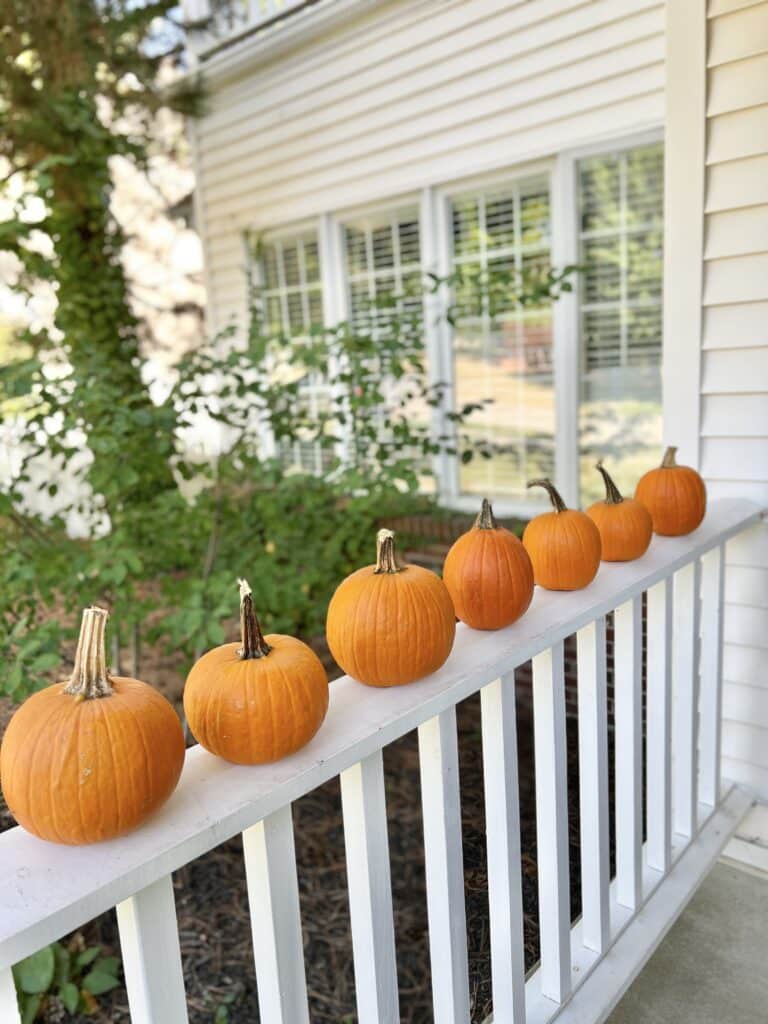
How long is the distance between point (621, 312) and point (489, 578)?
2809mm

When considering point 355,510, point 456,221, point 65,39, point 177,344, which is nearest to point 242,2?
point 65,39

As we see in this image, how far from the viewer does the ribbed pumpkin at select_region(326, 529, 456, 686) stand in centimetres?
104

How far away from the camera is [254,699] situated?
2.84ft

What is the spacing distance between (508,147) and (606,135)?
0.53 metres

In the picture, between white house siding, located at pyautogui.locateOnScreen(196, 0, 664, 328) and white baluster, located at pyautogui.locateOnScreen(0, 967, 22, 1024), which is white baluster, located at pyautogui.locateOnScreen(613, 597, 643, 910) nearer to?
white baluster, located at pyautogui.locateOnScreen(0, 967, 22, 1024)

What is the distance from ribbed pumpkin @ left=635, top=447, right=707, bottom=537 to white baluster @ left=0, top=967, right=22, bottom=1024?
1.42 meters

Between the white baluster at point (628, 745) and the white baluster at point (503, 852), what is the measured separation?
0.39m

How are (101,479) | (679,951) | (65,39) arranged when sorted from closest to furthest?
(679,951)
(101,479)
(65,39)

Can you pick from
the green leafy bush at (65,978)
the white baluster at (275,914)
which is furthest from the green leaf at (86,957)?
the white baluster at (275,914)

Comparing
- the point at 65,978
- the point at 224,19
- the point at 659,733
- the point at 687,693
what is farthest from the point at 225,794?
the point at 224,19

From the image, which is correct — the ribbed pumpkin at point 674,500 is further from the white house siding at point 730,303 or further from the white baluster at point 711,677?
the white house siding at point 730,303

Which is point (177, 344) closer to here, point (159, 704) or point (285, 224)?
point (285, 224)

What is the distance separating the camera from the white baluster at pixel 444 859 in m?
1.08

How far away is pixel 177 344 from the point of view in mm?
10219
